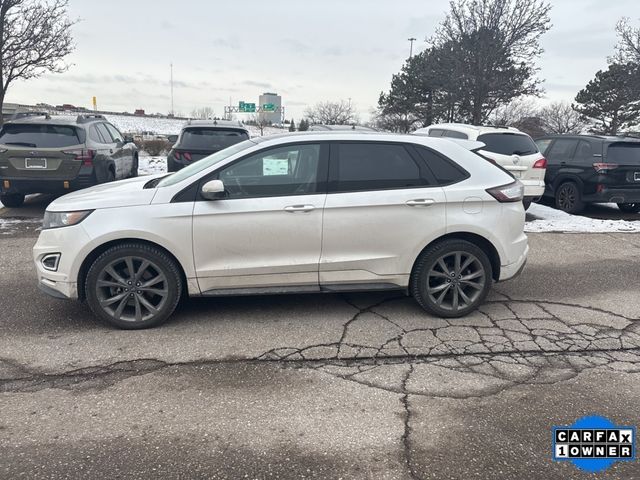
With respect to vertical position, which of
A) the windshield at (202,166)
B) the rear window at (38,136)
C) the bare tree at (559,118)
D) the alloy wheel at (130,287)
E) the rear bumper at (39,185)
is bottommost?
the alloy wheel at (130,287)

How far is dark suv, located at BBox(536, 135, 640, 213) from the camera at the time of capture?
9609 millimetres

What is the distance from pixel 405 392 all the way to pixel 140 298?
236cm

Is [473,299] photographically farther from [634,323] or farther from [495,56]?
[495,56]

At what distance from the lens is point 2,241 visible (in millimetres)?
7215

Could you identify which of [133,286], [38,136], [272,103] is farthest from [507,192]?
[272,103]

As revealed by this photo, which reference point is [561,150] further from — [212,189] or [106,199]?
[106,199]

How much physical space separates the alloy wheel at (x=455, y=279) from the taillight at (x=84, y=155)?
6.68 meters

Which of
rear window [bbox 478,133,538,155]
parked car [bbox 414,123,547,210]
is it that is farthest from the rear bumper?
rear window [bbox 478,133,538,155]

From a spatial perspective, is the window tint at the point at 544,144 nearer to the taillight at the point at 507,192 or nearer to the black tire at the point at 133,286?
the taillight at the point at 507,192

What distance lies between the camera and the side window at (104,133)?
9.77 metres

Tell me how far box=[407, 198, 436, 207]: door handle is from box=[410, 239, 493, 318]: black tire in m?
0.39

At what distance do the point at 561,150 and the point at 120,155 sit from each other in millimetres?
9614

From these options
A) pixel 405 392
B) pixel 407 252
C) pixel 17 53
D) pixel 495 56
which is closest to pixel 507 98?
pixel 495 56

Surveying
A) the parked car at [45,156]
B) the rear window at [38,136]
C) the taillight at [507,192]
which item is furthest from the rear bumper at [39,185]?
the taillight at [507,192]
